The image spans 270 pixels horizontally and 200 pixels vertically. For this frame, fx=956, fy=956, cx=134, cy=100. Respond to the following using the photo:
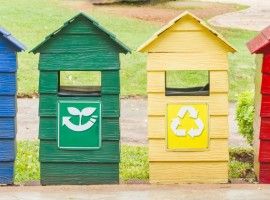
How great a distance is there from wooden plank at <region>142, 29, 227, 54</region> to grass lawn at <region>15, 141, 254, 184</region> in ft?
4.01

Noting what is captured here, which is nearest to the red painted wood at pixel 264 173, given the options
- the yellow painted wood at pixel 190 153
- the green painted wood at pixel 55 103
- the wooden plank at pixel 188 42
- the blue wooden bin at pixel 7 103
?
the yellow painted wood at pixel 190 153

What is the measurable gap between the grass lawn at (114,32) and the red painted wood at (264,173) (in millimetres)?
6074

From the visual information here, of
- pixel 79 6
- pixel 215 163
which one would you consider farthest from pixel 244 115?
pixel 79 6

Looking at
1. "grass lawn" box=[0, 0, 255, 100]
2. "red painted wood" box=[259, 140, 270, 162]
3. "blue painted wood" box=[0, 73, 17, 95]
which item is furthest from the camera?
"grass lawn" box=[0, 0, 255, 100]

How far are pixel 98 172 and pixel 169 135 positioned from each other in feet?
2.17

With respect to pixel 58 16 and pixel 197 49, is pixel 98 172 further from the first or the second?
pixel 58 16

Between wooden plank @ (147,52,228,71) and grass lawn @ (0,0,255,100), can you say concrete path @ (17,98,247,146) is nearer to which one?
grass lawn @ (0,0,255,100)

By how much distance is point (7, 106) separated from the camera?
780 cm

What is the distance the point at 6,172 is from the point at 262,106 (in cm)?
217

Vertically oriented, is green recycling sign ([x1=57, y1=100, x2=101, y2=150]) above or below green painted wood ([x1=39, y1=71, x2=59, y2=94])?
below

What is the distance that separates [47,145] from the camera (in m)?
7.83

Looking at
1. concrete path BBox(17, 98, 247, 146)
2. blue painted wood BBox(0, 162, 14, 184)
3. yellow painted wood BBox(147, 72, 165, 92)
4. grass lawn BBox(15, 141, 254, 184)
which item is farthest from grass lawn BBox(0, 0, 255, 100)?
yellow painted wood BBox(147, 72, 165, 92)

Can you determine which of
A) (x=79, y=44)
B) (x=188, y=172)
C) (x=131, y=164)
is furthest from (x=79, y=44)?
(x=131, y=164)

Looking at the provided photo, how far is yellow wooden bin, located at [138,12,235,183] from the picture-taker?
771 centimetres
